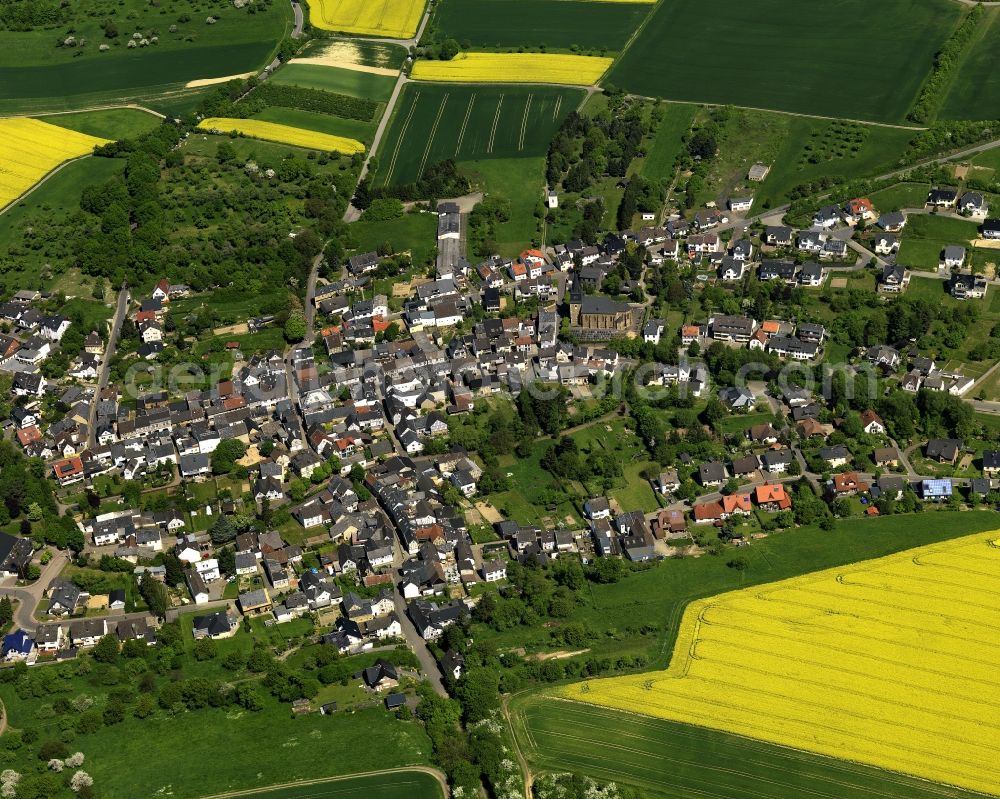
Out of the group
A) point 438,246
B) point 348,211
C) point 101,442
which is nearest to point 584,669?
point 101,442

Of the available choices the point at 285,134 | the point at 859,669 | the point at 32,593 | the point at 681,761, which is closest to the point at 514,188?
the point at 285,134

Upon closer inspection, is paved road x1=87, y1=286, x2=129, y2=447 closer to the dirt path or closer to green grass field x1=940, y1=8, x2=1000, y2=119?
the dirt path

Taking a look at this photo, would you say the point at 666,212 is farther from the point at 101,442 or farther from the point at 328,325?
the point at 101,442

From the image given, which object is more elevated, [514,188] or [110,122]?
[110,122]

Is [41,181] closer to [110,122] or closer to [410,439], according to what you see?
[110,122]

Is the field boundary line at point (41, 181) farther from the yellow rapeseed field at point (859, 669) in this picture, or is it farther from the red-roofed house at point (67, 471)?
the yellow rapeseed field at point (859, 669)

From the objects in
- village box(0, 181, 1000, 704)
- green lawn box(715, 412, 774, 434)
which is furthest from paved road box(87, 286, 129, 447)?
green lawn box(715, 412, 774, 434)
